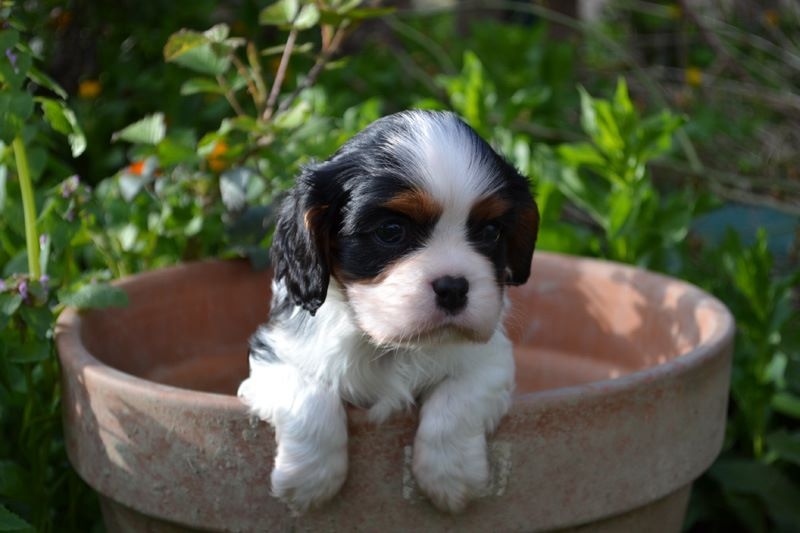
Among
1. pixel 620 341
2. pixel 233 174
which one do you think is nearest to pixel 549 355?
pixel 620 341

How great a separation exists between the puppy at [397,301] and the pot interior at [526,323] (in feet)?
3.07

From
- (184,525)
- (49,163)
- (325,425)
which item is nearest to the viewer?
(325,425)

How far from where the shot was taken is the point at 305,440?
2.53m

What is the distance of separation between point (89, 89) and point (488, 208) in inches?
138

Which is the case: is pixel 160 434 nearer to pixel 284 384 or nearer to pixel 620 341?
pixel 284 384

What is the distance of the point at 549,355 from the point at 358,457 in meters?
1.43

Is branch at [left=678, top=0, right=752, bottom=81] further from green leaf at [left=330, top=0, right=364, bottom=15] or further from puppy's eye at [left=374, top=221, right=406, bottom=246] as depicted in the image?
puppy's eye at [left=374, top=221, right=406, bottom=246]

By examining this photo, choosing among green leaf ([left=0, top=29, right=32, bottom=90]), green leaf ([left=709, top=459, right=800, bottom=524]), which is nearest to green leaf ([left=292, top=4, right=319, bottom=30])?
→ green leaf ([left=0, top=29, right=32, bottom=90])

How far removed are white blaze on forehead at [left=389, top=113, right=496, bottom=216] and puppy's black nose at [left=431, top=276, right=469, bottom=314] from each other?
0.53 feet

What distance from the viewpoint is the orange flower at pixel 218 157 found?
156 inches

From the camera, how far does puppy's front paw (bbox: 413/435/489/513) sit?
2.53 m

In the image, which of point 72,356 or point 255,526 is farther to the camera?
point 72,356

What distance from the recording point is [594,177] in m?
6.09

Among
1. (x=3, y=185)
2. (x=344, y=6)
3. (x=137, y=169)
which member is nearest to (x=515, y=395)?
(x=344, y=6)
